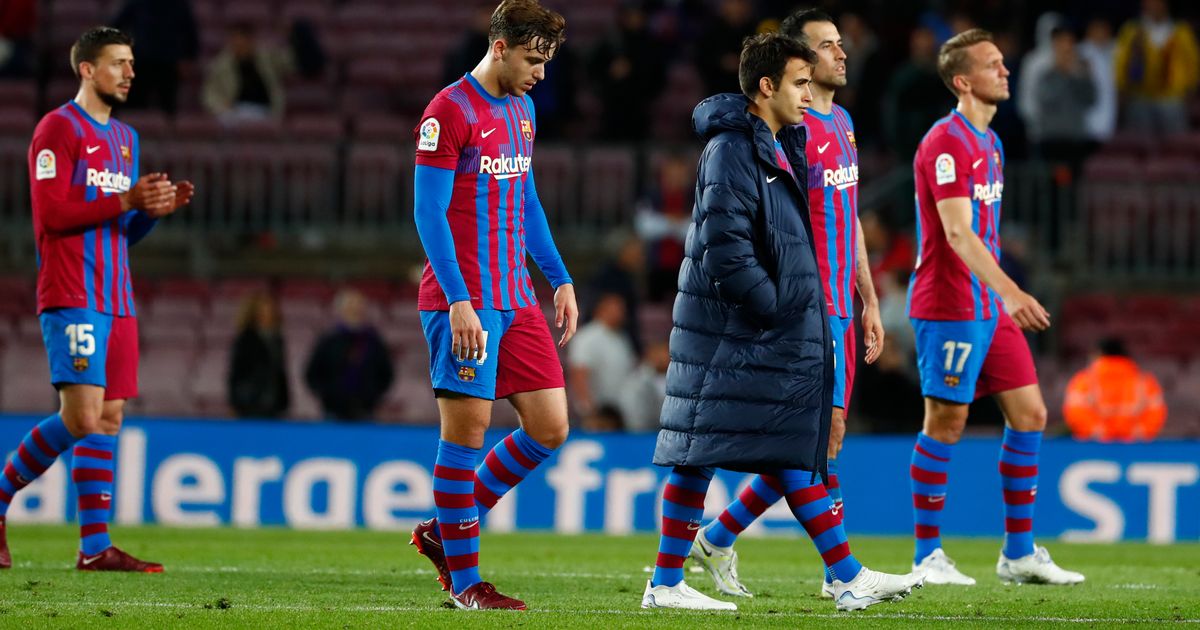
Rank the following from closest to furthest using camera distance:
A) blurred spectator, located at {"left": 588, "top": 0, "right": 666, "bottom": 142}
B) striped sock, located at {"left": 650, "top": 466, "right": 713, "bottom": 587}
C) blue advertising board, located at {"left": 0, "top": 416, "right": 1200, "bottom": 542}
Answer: striped sock, located at {"left": 650, "top": 466, "right": 713, "bottom": 587}
blue advertising board, located at {"left": 0, "top": 416, "right": 1200, "bottom": 542}
blurred spectator, located at {"left": 588, "top": 0, "right": 666, "bottom": 142}

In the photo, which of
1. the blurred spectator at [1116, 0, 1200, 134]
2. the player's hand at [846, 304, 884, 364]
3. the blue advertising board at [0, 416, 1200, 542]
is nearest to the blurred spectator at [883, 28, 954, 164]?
the blurred spectator at [1116, 0, 1200, 134]

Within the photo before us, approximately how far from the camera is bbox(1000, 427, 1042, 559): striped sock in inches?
344

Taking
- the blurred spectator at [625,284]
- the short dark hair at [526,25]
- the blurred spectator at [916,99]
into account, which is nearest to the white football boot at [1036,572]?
the short dark hair at [526,25]

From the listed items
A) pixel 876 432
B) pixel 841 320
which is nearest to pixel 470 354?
pixel 841 320

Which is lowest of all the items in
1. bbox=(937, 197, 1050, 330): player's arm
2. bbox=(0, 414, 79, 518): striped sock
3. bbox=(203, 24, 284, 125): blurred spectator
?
bbox=(0, 414, 79, 518): striped sock

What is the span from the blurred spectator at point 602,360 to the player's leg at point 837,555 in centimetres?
791

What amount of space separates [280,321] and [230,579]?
6522 mm

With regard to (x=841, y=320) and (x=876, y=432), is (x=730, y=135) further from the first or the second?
(x=876, y=432)

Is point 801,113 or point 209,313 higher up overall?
point 801,113

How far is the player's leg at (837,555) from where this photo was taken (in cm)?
690

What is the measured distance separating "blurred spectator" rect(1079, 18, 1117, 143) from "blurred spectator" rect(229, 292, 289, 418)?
748 centimetres

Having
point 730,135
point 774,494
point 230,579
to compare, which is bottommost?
point 230,579

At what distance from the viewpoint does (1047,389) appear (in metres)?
15.9

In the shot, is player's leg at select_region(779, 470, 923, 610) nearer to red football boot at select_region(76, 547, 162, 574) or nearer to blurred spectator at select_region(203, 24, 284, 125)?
red football boot at select_region(76, 547, 162, 574)
